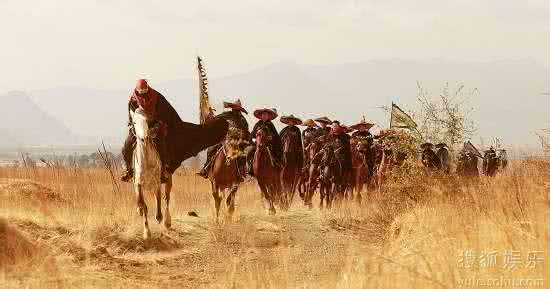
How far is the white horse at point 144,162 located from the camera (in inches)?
455

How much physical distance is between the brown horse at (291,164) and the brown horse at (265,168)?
1.36ft

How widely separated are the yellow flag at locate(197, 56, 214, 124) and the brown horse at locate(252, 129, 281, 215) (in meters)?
1.80

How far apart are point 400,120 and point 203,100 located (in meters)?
3.50

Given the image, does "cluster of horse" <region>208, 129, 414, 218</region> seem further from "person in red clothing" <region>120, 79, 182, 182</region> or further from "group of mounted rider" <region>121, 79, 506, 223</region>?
"person in red clothing" <region>120, 79, 182, 182</region>

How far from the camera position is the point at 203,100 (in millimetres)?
14742

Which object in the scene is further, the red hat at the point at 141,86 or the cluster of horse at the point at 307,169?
the cluster of horse at the point at 307,169

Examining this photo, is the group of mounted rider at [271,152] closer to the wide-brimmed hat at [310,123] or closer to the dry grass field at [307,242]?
the wide-brimmed hat at [310,123]

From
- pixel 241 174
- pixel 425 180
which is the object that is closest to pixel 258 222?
pixel 241 174

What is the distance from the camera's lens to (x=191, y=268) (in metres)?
10.2

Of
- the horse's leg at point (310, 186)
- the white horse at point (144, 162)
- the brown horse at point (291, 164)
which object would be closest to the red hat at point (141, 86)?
the white horse at point (144, 162)

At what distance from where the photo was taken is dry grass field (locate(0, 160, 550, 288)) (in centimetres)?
712

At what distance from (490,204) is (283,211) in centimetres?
617

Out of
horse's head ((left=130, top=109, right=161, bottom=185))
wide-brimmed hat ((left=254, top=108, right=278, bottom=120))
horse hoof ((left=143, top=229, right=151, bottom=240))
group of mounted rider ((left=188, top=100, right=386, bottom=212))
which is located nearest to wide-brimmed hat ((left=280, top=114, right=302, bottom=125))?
group of mounted rider ((left=188, top=100, right=386, bottom=212))

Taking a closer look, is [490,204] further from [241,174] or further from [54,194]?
[54,194]
